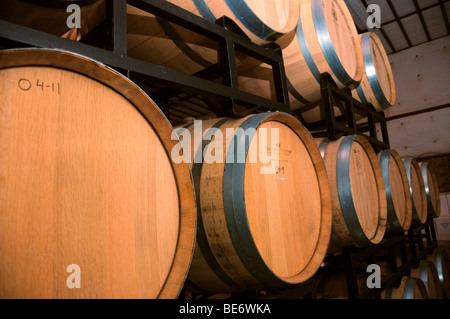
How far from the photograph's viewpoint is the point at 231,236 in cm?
130

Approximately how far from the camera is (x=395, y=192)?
339cm

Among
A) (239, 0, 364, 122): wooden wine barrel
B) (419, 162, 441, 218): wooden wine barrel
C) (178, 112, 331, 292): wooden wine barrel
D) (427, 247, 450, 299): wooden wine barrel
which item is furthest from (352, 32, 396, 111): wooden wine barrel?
(427, 247, 450, 299): wooden wine barrel

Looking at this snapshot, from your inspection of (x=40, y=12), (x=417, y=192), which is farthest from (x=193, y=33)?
(x=417, y=192)

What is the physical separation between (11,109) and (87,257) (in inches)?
16.2

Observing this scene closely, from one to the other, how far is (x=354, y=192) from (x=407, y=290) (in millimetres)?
1577

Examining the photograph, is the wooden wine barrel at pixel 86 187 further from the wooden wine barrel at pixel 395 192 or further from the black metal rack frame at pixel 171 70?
the wooden wine barrel at pixel 395 192

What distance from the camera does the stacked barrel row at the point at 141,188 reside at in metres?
0.75

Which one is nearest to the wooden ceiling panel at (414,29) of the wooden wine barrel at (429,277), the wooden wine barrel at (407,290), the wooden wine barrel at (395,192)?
the wooden wine barrel at (395,192)

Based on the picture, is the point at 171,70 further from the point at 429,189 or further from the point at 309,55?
the point at 429,189

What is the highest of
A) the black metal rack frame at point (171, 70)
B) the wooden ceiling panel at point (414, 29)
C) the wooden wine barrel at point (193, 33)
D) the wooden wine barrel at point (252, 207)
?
the wooden ceiling panel at point (414, 29)

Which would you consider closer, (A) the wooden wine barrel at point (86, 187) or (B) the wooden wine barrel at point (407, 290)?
(A) the wooden wine barrel at point (86, 187)

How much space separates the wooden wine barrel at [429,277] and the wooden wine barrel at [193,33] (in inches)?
139
